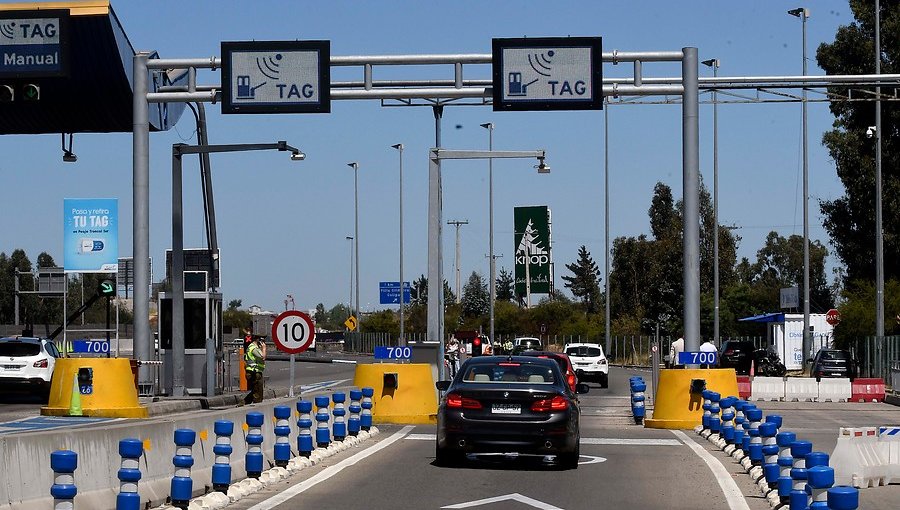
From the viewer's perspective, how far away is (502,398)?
1709 centimetres

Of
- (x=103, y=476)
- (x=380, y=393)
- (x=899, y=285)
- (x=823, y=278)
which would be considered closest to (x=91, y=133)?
(x=380, y=393)

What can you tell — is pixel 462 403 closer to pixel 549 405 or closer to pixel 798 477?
pixel 549 405

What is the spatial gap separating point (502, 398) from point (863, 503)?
4.52 m

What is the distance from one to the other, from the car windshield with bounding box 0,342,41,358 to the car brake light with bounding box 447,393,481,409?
64.2 ft

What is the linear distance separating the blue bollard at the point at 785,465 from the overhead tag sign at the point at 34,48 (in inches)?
676

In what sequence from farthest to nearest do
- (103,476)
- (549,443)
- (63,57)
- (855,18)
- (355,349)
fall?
(355,349) → (855,18) → (63,57) → (549,443) → (103,476)

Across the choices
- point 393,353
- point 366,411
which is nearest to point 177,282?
point 393,353

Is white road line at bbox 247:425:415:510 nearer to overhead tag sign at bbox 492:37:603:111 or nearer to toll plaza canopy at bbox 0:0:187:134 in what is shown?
overhead tag sign at bbox 492:37:603:111

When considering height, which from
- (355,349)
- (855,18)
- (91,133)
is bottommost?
(355,349)

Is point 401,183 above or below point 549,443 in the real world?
above

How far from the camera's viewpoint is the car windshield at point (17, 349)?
34.1 metres

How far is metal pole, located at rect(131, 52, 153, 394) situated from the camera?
27.4 m

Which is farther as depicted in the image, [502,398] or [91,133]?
[91,133]

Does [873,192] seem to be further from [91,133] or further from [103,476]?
[103,476]
